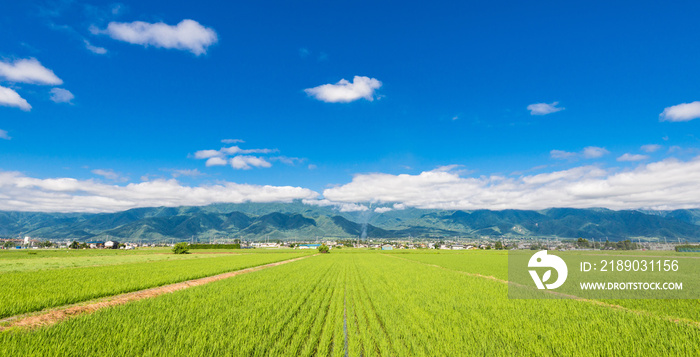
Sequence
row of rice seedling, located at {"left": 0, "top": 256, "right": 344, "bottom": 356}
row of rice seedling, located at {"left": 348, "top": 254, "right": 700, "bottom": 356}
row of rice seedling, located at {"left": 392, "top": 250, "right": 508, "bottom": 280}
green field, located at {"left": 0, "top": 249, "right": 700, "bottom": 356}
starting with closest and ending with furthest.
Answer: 1. row of rice seedling, located at {"left": 0, "top": 256, "right": 344, "bottom": 356}
2. green field, located at {"left": 0, "top": 249, "right": 700, "bottom": 356}
3. row of rice seedling, located at {"left": 348, "top": 254, "right": 700, "bottom": 356}
4. row of rice seedling, located at {"left": 392, "top": 250, "right": 508, "bottom": 280}

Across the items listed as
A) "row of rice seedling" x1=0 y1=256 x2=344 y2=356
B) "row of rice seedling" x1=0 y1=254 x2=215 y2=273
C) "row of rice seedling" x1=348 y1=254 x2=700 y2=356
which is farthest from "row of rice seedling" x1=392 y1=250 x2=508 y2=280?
"row of rice seedling" x1=0 y1=254 x2=215 y2=273

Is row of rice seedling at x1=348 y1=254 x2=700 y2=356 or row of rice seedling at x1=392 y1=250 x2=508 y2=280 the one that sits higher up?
→ row of rice seedling at x1=348 y1=254 x2=700 y2=356

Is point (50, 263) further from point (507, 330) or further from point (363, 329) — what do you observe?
point (507, 330)

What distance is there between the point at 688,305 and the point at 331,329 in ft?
66.1

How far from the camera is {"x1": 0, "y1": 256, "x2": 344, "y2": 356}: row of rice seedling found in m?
8.65

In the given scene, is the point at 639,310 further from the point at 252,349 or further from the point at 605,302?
the point at 252,349

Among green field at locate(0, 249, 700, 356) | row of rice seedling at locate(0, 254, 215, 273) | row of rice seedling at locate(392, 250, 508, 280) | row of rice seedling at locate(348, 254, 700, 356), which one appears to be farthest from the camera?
row of rice seedling at locate(392, 250, 508, 280)

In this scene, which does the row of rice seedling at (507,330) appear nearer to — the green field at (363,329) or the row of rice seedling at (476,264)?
the green field at (363,329)

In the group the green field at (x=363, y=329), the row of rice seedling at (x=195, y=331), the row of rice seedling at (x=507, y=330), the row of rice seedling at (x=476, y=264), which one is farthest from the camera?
the row of rice seedling at (x=476, y=264)

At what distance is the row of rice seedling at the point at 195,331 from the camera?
8648 mm

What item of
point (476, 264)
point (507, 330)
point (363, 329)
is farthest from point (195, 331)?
point (476, 264)

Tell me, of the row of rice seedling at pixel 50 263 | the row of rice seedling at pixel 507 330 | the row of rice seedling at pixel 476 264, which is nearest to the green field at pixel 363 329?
the row of rice seedling at pixel 507 330

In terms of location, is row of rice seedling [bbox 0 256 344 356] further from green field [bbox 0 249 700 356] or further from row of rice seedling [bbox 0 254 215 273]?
row of rice seedling [bbox 0 254 215 273]

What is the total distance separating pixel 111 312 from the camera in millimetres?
12938
